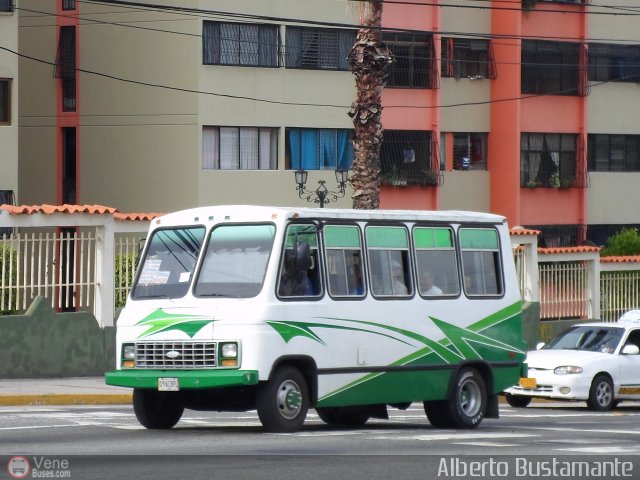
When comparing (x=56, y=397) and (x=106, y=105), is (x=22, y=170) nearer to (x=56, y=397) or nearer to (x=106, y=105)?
(x=106, y=105)

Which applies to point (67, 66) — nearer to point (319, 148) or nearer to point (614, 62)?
point (319, 148)

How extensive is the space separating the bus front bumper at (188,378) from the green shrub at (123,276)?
10.0 metres

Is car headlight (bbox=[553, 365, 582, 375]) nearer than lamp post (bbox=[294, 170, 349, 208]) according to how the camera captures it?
Yes

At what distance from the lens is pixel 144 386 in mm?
16672

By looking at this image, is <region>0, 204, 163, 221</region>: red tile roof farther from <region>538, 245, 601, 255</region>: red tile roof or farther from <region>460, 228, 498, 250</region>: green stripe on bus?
<region>538, 245, 601, 255</region>: red tile roof

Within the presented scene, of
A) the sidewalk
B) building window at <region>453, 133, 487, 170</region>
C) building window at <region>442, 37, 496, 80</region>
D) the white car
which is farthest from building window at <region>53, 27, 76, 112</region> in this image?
the white car

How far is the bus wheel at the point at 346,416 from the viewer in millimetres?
18609

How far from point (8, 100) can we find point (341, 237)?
23.4 metres

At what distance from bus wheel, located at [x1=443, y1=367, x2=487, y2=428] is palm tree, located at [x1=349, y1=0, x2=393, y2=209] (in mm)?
11268

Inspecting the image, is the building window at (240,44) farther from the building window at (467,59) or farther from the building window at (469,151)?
the building window at (469,151)

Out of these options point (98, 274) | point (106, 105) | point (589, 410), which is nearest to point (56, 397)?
point (98, 274)

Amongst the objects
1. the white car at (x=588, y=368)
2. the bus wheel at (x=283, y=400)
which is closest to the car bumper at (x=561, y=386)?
the white car at (x=588, y=368)

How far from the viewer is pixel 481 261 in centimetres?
1952

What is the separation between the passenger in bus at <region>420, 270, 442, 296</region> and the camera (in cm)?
1856
